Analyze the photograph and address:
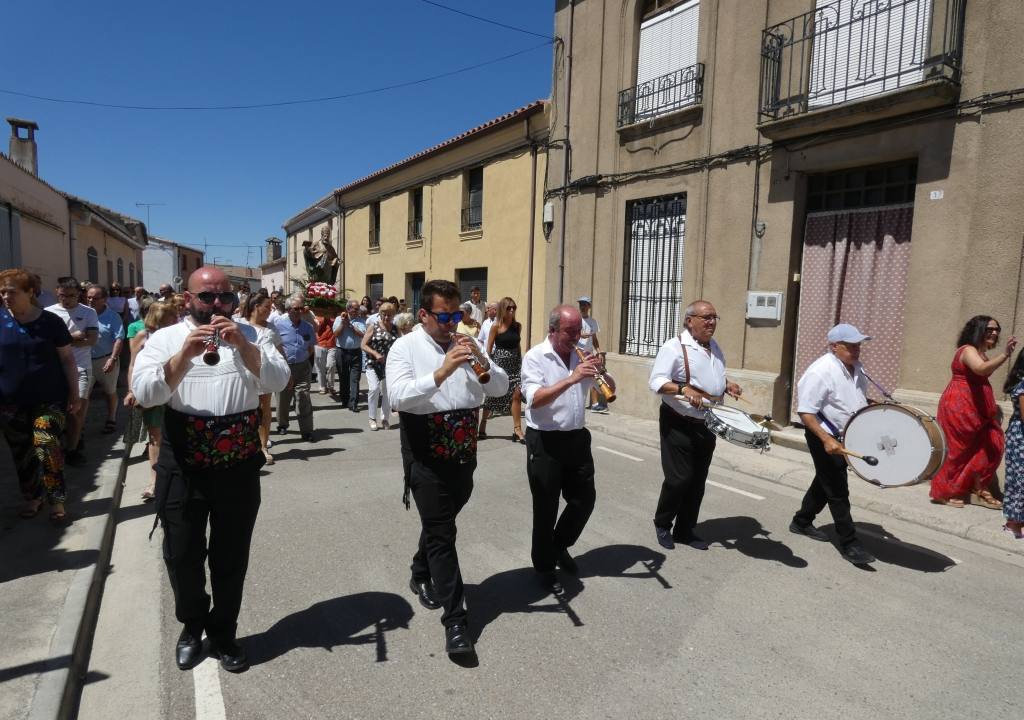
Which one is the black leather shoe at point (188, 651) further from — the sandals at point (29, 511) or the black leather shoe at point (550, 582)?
the sandals at point (29, 511)

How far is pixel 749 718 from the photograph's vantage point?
2721 mm

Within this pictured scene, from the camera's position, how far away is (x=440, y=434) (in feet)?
10.3

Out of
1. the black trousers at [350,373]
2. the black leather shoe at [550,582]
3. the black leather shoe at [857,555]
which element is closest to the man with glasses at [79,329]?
the black trousers at [350,373]

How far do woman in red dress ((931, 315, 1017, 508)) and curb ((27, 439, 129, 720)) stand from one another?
257 inches

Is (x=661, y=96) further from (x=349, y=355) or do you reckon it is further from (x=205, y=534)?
(x=205, y=534)

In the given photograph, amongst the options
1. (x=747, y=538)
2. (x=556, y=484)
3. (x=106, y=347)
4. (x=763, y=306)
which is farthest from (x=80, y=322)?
(x=763, y=306)

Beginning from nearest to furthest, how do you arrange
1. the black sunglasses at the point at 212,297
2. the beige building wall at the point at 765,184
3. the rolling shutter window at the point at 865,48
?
the black sunglasses at the point at 212,297, the beige building wall at the point at 765,184, the rolling shutter window at the point at 865,48

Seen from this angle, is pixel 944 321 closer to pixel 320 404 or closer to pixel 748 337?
pixel 748 337

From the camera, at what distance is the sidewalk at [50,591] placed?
8.94 ft

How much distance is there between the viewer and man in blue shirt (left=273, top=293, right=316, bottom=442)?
25.7ft

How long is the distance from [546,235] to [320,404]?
538 centimetres

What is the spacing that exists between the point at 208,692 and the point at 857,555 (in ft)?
13.2

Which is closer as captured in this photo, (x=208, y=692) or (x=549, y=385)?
(x=208, y=692)

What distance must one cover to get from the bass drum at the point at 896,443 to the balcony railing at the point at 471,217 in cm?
1228
